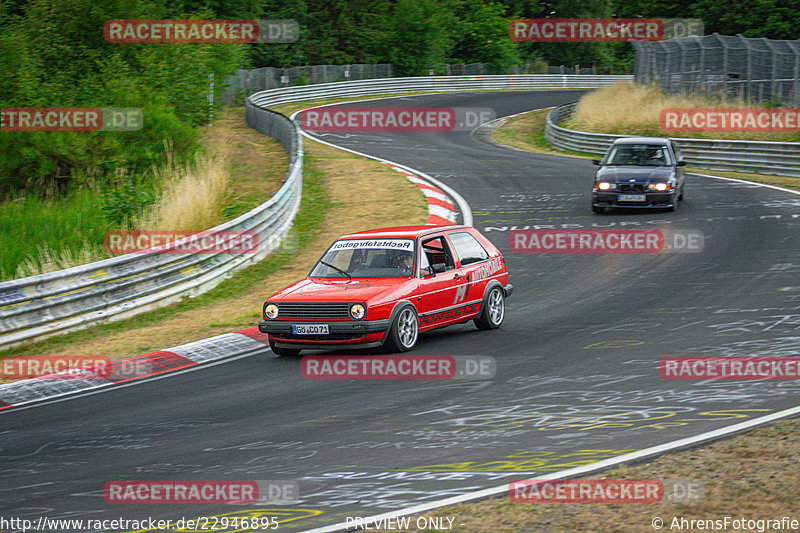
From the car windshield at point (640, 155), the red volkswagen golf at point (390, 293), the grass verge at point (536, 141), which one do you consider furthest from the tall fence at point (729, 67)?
the red volkswagen golf at point (390, 293)

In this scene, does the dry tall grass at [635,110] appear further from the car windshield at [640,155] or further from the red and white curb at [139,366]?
the red and white curb at [139,366]

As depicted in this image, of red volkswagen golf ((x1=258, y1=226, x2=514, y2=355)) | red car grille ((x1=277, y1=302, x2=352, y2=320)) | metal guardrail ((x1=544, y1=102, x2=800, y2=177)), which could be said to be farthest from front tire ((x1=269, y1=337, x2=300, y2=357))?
metal guardrail ((x1=544, y1=102, x2=800, y2=177))

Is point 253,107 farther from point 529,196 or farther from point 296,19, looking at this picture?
point 296,19

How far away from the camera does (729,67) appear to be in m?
35.2

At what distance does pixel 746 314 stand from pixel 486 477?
21.4ft

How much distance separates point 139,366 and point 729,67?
30.4 m

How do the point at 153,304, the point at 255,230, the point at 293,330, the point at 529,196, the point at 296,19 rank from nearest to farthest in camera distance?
the point at 293,330 < the point at 153,304 < the point at 255,230 < the point at 529,196 < the point at 296,19

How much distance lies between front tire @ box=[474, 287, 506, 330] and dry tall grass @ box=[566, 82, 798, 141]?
73.7 ft

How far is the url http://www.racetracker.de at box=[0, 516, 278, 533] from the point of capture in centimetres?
534

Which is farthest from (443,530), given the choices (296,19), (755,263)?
(296,19)

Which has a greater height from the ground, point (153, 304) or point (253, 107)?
point (253, 107)

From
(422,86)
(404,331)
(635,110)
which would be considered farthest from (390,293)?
(422,86)

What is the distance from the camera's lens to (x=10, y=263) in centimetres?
1529

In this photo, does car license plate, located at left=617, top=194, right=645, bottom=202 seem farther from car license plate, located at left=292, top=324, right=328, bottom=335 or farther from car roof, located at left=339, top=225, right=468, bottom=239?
car license plate, located at left=292, top=324, right=328, bottom=335
